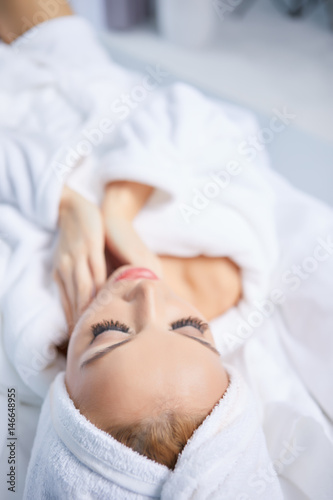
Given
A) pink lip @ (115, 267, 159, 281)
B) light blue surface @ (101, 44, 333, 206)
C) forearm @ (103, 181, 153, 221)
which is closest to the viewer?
pink lip @ (115, 267, 159, 281)

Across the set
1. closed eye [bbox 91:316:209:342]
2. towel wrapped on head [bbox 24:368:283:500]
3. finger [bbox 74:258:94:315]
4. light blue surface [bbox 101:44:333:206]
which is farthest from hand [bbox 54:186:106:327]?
light blue surface [bbox 101:44:333:206]

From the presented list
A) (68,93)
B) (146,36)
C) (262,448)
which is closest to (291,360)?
(262,448)

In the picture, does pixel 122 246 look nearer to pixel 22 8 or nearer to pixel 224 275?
pixel 224 275

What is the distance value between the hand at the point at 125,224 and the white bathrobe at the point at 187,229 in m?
0.03

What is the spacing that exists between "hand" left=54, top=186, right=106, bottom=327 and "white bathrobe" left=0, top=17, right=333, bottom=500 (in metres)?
0.03

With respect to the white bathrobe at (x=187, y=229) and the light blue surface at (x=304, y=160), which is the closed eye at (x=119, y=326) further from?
the light blue surface at (x=304, y=160)

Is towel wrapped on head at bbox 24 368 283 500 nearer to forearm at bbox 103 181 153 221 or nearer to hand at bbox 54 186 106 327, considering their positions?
hand at bbox 54 186 106 327

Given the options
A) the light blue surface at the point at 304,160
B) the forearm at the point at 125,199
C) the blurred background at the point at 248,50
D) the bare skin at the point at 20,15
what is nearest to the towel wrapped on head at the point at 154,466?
the forearm at the point at 125,199

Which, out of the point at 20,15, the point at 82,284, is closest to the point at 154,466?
the point at 82,284

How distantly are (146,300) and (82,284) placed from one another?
17 cm

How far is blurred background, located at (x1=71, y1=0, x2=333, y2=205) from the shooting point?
1499 mm

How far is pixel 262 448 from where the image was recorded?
63 cm

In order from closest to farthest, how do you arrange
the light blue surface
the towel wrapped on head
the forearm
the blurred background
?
the towel wrapped on head < the forearm < the light blue surface < the blurred background

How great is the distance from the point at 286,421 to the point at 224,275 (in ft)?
0.98
